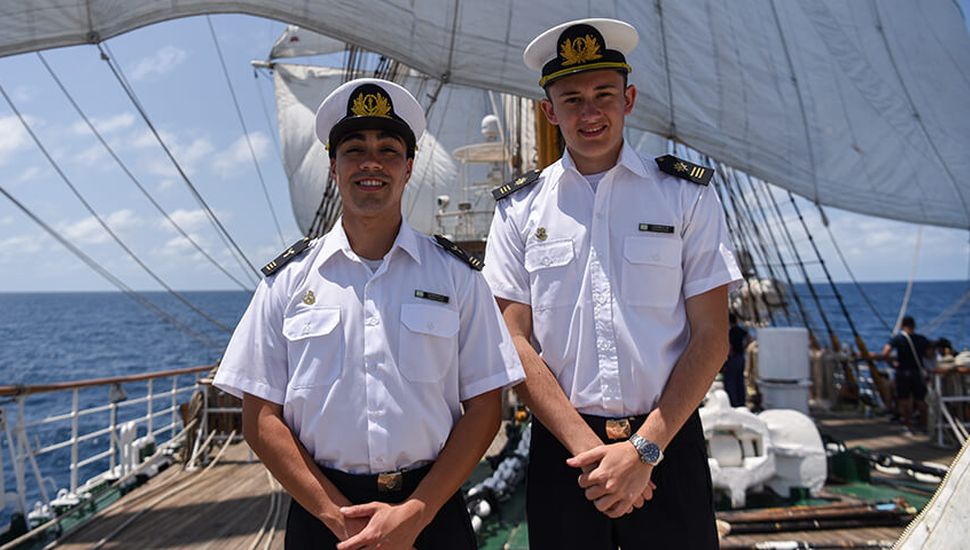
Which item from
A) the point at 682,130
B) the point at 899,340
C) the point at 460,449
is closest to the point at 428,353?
the point at 460,449

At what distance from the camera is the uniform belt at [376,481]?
60.4 inches

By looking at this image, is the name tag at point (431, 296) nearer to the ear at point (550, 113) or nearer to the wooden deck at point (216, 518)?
the ear at point (550, 113)

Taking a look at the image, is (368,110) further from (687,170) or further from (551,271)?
(687,170)

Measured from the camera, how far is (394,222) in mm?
1713

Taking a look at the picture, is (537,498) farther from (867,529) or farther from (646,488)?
(867,529)

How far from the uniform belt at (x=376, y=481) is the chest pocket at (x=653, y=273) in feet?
2.41

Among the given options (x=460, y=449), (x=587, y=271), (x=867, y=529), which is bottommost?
(x=867, y=529)

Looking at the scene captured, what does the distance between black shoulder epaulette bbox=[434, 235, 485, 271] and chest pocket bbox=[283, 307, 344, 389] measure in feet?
1.13

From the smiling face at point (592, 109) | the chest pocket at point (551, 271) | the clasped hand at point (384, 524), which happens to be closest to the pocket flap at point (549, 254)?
the chest pocket at point (551, 271)

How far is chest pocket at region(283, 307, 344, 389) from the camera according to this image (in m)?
1.56

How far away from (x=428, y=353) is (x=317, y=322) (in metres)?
0.28

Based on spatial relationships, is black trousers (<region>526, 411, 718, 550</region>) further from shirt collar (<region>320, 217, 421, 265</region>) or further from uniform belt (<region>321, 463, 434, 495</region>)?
shirt collar (<region>320, 217, 421, 265</region>)

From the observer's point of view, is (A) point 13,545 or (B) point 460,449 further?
(A) point 13,545

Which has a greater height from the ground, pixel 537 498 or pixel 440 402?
pixel 440 402
